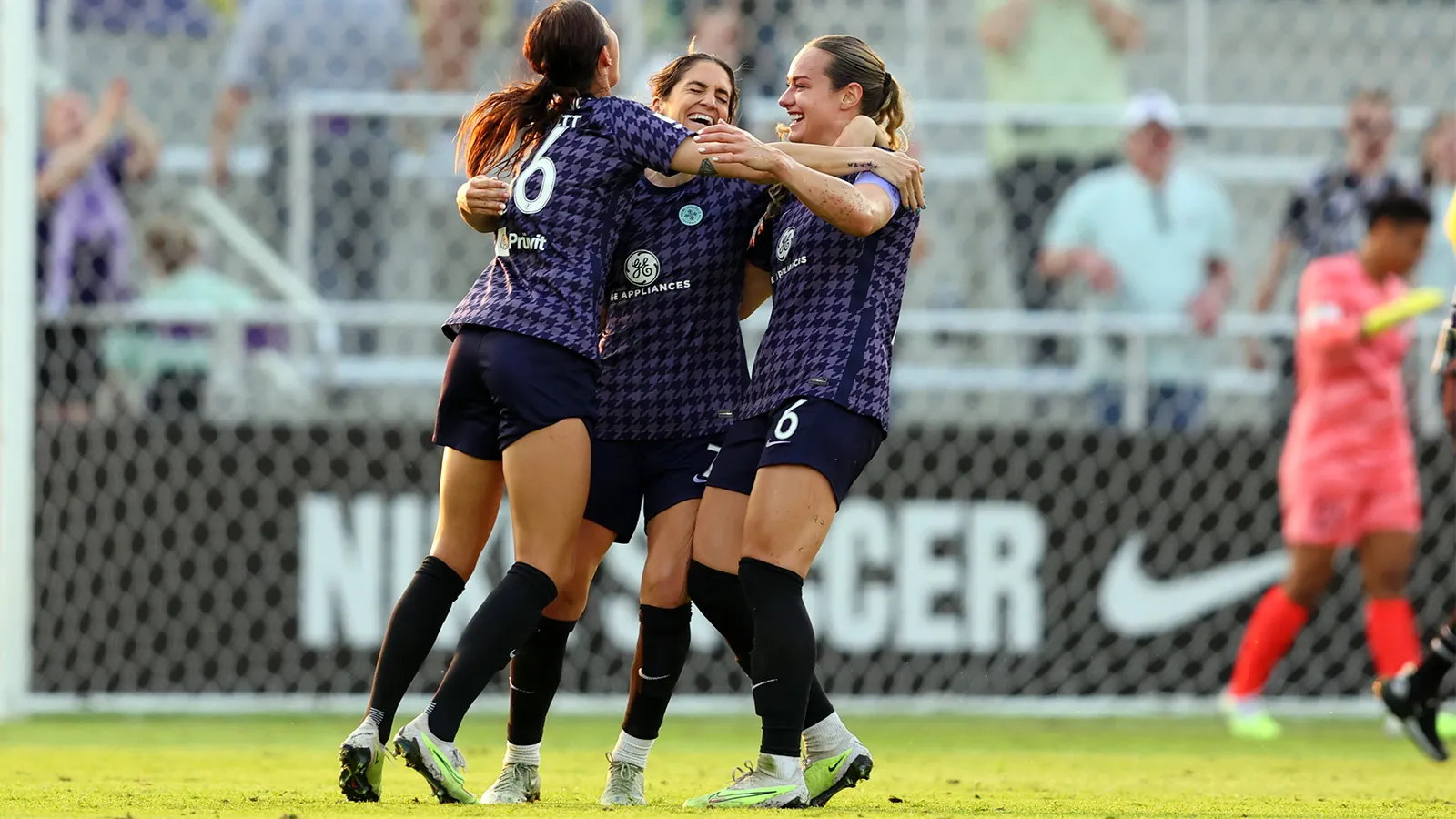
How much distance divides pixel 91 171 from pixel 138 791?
4.39 m

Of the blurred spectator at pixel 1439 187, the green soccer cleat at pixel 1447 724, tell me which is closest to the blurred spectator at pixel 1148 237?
the blurred spectator at pixel 1439 187

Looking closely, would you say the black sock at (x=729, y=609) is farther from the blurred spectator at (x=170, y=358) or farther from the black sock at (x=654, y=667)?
the blurred spectator at (x=170, y=358)

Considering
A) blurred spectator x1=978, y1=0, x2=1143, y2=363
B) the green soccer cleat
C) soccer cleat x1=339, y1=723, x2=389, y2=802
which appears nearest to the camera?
soccer cleat x1=339, y1=723, x2=389, y2=802

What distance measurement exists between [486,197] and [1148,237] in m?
5.03

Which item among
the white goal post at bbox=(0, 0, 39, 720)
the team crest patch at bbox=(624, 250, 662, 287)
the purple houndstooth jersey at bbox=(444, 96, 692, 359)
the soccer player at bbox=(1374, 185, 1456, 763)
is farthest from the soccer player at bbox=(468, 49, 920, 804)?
the white goal post at bbox=(0, 0, 39, 720)

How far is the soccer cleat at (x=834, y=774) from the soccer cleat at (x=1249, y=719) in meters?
3.34

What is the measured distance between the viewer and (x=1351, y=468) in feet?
24.0

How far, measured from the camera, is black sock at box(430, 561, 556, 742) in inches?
163

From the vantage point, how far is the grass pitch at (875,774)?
442 centimetres

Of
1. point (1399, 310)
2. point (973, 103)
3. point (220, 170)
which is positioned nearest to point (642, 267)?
point (1399, 310)

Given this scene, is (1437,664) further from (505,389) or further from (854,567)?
(505,389)

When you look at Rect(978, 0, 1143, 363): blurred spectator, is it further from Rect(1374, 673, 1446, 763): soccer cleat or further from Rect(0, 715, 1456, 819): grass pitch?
Rect(1374, 673, 1446, 763): soccer cleat

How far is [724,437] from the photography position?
4.50 metres

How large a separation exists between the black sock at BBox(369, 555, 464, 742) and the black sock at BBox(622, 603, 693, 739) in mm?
464
